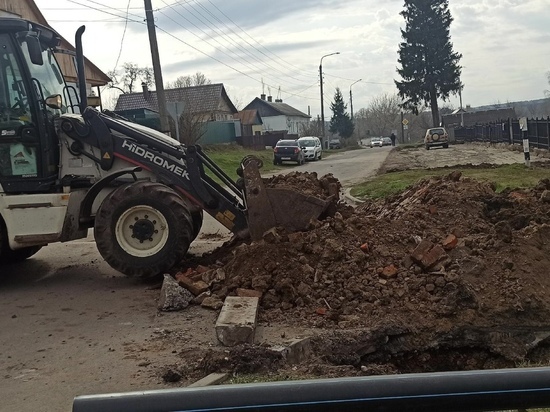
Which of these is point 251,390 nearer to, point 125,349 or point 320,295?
point 125,349

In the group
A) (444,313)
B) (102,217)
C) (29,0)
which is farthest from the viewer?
(29,0)

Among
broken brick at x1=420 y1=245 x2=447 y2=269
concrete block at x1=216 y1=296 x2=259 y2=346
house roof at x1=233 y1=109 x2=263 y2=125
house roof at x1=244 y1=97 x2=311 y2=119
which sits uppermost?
house roof at x1=244 y1=97 x2=311 y2=119

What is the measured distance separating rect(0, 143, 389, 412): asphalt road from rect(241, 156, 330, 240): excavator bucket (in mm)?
1578

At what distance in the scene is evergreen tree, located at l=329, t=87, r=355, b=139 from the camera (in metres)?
90.1

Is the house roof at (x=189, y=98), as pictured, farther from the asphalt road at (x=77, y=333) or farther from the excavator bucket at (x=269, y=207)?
the excavator bucket at (x=269, y=207)

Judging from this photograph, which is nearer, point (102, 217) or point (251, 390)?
point (251, 390)

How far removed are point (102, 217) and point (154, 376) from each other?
3.39 m

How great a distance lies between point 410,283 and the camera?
6.57m

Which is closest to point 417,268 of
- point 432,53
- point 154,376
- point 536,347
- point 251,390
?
point 536,347

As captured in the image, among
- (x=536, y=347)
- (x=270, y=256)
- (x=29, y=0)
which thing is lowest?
(x=536, y=347)

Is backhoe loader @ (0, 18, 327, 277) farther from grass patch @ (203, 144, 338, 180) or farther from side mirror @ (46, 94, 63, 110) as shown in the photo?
grass patch @ (203, 144, 338, 180)

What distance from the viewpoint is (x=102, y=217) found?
7902 millimetres

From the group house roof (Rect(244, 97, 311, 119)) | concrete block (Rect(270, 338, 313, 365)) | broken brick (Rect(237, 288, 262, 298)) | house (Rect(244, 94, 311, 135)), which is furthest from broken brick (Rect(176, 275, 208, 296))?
house roof (Rect(244, 97, 311, 119))

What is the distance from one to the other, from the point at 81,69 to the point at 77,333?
4.31m
